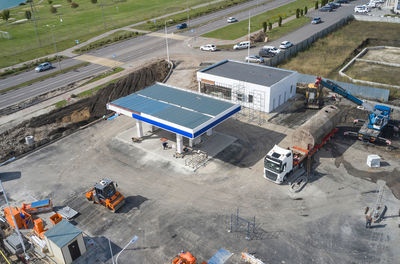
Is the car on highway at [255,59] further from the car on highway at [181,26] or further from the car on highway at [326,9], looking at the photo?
the car on highway at [326,9]

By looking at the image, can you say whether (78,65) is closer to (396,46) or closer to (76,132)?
(76,132)

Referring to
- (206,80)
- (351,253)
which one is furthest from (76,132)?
(351,253)

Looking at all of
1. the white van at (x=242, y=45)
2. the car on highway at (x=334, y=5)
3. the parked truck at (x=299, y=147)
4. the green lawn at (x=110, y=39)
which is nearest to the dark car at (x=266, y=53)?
the white van at (x=242, y=45)

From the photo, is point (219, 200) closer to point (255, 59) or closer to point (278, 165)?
point (278, 165)

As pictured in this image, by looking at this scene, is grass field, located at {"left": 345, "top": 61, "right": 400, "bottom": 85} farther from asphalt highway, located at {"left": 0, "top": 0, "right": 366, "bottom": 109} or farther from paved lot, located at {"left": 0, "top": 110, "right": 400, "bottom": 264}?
paved lot, located at {"left": 0, "top": 110, "right": 400, "bottom": 264}

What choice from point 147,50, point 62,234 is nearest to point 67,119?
point 62,234

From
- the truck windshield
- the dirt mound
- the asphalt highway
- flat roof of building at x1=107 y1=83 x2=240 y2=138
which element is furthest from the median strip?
the truck windshield
